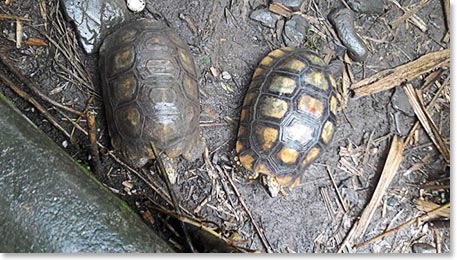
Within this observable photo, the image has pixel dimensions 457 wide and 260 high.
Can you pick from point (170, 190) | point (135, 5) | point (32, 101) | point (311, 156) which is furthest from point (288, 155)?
point (32, 101)

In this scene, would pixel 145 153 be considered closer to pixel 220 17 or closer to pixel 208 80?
pixel 208 80

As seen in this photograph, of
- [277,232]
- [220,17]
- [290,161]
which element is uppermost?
[220,17]

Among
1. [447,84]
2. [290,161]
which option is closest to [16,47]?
[290,161]

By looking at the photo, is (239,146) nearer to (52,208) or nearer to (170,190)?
(170,190)

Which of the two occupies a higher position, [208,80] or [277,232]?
[208,80]

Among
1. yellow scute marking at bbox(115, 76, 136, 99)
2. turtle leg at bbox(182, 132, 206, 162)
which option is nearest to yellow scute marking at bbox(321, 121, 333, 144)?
turtle leg at bbox(182, 132, 206, 162)

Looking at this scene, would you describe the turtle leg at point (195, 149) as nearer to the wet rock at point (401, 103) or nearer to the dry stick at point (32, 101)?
the dry stick at point (32, 101)

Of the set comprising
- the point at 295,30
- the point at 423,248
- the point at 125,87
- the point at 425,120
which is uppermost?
the point at 295,30
